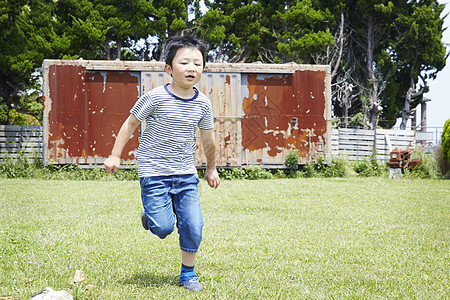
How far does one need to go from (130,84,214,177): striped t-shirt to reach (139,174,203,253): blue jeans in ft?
0.21

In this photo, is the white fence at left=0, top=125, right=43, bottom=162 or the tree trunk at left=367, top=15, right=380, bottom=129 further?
the tree trunk at left=367, top=15, right=380, bottom=129

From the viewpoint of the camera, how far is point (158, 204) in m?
3.24

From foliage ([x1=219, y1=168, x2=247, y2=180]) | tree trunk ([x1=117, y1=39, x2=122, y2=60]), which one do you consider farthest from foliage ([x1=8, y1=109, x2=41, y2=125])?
foliage ([x1=219, y1=168, x2=247, y2=180])

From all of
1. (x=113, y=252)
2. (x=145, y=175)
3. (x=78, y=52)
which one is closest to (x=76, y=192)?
(x=113, y=252)

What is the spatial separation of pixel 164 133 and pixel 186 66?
0.49 metres

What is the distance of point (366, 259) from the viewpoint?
4141 millimetres

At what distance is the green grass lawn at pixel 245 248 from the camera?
3.25m

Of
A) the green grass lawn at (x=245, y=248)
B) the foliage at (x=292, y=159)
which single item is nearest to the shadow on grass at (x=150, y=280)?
the green grass lawn at (x=245, y=248)

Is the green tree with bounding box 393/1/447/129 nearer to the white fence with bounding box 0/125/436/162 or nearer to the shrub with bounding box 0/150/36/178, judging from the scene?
the white fence with bounding box 0/125/436/162

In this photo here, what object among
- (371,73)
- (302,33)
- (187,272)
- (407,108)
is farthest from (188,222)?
(407,108)

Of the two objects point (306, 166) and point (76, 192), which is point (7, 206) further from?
point (306, 166)

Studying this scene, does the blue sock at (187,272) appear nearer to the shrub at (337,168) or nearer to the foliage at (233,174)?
the foliage at (233,174)

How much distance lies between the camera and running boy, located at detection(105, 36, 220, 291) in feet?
10.7

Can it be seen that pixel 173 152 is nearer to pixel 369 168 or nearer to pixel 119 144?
pixel 119 144
